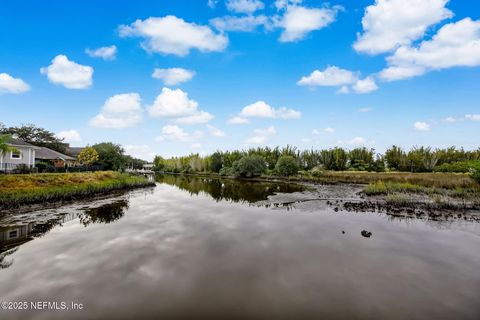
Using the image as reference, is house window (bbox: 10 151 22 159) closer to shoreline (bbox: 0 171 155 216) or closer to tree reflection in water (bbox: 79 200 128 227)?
shoreline (bbox: 0 171 155 216)

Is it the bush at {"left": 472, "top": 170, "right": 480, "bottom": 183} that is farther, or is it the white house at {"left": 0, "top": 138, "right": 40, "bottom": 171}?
the white house at {"left": 0, "top": 138, "right": 40, "bottom": 171}

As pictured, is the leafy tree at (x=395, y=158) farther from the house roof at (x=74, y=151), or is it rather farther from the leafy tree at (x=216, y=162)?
the house roof at (x=74, y=151)

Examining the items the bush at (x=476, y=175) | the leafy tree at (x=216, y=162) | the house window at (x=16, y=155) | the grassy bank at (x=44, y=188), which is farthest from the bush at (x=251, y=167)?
the house window at (x=16, y=155)

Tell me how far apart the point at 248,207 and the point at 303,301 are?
421 inches

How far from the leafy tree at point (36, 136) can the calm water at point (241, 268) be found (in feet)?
114

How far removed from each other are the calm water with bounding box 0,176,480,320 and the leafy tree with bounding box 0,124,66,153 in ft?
114

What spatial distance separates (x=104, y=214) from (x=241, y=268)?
971 cm

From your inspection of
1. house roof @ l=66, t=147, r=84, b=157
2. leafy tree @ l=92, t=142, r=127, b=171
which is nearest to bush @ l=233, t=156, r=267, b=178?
leafy tree @ l=92, t=142, r=127, b=171

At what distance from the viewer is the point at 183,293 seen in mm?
5738

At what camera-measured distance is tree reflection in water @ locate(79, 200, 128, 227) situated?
473 inches

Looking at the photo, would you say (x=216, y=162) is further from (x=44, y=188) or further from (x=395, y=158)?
(x=44, y=188)

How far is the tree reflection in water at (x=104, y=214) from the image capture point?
12025mm

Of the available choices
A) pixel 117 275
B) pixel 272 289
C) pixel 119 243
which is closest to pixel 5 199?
pixel 119 243

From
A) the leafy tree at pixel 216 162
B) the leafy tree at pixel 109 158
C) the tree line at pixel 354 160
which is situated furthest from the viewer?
the leafy tree at pixel 216 162
